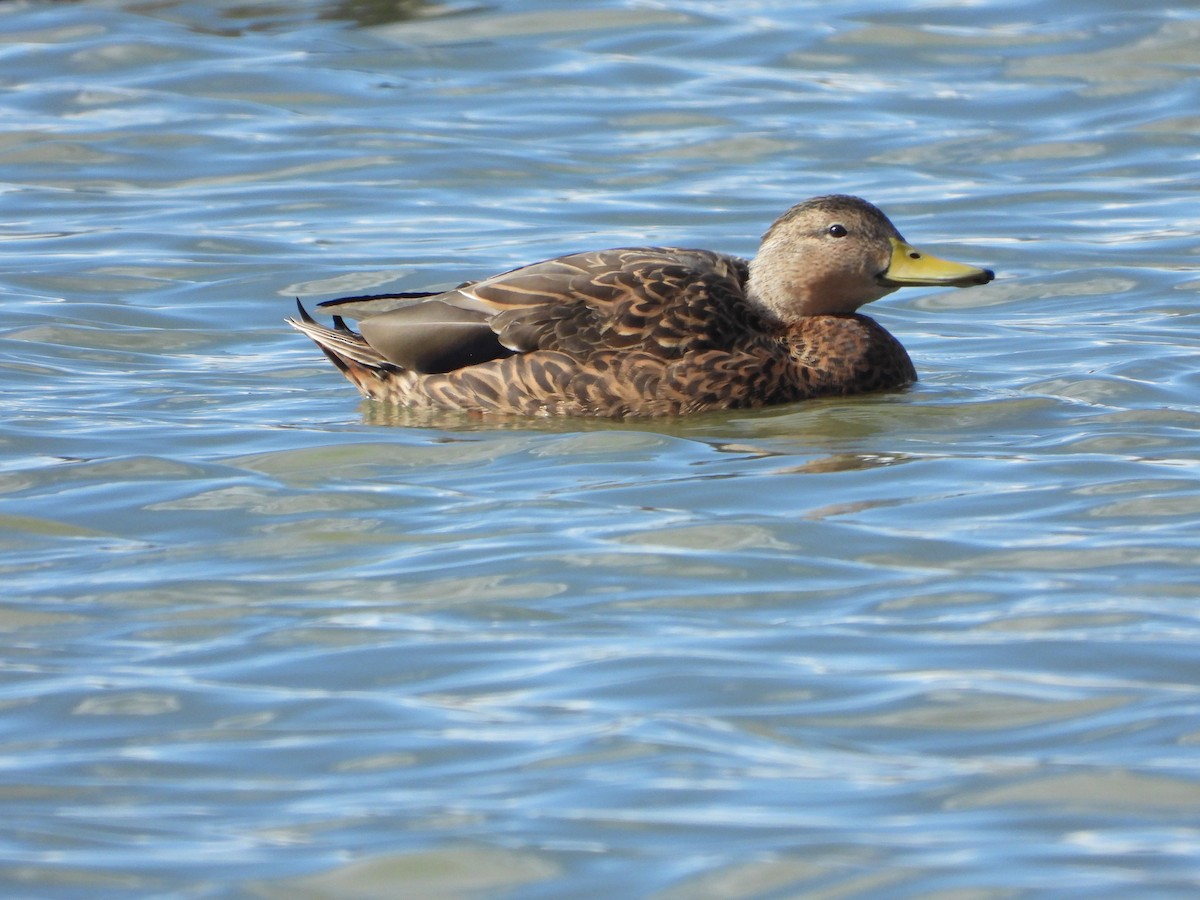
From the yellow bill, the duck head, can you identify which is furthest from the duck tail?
the yellow bill

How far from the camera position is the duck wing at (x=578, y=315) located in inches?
383

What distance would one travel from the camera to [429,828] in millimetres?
5305

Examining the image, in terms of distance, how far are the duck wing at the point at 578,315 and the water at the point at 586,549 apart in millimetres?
383

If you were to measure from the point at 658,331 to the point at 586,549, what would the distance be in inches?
94.8

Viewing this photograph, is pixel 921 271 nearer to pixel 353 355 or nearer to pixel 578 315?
pixel 578 315

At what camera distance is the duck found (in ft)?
31.7

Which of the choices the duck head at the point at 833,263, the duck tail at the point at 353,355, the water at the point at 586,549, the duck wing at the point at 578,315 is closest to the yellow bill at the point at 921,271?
the duck head at the point at 833,263

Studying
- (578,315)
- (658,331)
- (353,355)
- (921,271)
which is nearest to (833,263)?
(921,271)

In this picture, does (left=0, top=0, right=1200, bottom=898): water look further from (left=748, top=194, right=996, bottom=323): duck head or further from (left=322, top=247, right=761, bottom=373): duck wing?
(left=748, top=194, right=996, bottom=323): duck head

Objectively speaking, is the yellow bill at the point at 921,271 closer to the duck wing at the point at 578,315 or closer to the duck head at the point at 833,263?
the duck head at the point at 833,263

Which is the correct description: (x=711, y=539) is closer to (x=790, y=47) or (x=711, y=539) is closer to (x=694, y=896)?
(x=694, y=896)

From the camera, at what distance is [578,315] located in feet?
32.1

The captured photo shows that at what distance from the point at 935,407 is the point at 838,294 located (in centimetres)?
88

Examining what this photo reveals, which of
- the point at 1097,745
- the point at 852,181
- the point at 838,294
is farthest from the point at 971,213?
the point at 1097,745
